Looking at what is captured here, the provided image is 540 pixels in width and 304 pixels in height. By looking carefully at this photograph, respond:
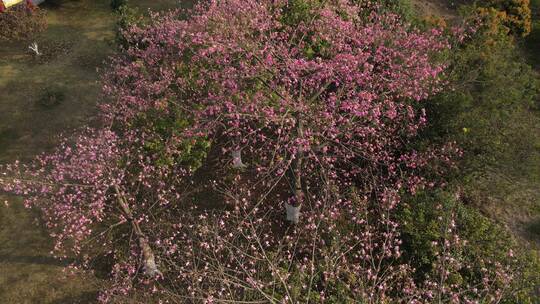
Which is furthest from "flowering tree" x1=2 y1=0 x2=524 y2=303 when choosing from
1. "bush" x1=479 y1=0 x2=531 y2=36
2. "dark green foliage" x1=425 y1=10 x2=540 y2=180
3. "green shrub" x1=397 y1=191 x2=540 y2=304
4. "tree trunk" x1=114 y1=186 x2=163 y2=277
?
"bush" x1=479 y1=0 x2=531 y2=36

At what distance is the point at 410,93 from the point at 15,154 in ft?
45.4

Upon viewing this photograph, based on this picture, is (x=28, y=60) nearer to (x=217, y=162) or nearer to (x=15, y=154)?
(x=15, y=154)

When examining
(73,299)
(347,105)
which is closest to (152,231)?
(73,299)

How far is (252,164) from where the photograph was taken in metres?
12.7

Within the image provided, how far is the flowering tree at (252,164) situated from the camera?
31.6ft

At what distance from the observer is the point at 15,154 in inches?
530

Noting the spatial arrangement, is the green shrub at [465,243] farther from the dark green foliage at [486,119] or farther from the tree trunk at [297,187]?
the tree trunk at [297,187]

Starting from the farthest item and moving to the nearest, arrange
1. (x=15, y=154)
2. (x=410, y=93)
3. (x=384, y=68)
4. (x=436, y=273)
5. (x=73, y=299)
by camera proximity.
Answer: (x=15, y=154) < (x=384, y=68) < (x=410, y=93) < (x=73, y=299) < (x=436, y=273)

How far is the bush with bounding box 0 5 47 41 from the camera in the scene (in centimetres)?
1682

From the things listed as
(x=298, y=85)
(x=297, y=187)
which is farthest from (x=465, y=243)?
(x=298, y=85)

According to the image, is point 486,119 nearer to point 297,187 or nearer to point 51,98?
point 297,187

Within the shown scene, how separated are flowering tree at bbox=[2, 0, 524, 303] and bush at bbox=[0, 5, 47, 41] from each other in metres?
7.55

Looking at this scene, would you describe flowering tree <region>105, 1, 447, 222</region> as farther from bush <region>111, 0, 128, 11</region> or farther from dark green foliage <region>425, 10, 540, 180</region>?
bush <region>111, 0, 128, 11</region>

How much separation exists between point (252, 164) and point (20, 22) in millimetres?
13098
